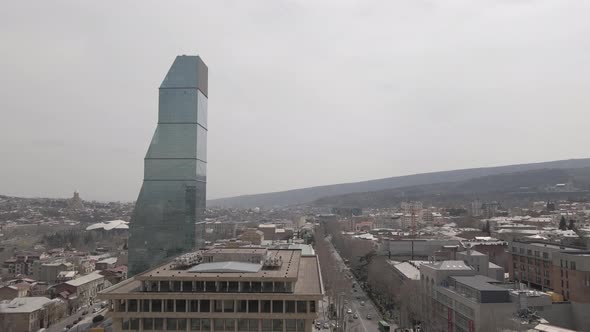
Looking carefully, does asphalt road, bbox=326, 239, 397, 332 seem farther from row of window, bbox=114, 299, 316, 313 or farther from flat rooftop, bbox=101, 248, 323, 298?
row of window, bbox=114, 299, 316, 313

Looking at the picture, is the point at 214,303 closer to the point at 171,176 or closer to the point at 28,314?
the point at 28,314

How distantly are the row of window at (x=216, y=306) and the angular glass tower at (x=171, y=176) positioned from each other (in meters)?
36.8

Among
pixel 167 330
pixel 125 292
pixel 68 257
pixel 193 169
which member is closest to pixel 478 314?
pixel 167 330

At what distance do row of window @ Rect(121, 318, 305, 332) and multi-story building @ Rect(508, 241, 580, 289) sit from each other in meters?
35.7

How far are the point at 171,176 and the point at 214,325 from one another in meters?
39.4

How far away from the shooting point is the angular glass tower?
219 ft

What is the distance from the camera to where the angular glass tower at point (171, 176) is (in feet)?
219

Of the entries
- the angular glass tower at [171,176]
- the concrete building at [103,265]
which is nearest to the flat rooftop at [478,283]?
the angular glass tower at [171,176]

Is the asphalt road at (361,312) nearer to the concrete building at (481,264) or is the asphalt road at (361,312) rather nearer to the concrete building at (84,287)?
the concrete building at (481,264)

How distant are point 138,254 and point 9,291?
52.8ft

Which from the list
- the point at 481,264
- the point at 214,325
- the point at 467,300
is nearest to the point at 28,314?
the point at 214,325

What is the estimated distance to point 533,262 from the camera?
59.9m

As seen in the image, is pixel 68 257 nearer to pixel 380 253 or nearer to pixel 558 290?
pixel 380 253

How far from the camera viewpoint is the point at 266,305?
1220 inches
